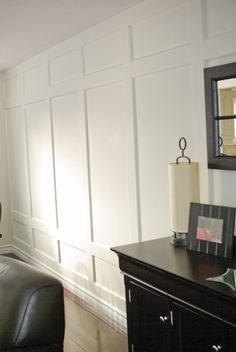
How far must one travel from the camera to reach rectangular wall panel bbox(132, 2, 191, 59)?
2637 millimetres

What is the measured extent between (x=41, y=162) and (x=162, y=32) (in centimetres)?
241

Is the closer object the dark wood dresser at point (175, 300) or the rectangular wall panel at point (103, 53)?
the dark wood dresser at point (175, 300)

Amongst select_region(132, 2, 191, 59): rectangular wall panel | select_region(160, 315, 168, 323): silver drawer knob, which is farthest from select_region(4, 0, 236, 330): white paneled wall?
select_region(160, 315, 168, 323): silver drawer knob

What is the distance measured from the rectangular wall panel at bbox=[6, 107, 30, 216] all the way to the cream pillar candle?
314 cm

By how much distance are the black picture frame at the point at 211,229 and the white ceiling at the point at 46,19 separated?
1.53 m

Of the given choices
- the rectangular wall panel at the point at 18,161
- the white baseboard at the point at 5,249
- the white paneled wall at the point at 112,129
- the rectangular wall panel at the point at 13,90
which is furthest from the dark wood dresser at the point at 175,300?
the white baseboard at the point at 5,249

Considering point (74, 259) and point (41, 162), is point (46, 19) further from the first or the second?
point (74, 259)

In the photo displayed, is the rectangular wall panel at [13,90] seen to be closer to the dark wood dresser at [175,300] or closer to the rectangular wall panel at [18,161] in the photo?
the rectangular wall panel at [18,161]

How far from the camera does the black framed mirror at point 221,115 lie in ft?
7.68

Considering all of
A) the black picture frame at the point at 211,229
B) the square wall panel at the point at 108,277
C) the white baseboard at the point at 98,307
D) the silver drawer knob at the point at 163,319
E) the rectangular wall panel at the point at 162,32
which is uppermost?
the rectangular wall panel at the point at 162,32

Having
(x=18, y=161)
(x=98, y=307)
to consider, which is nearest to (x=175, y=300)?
(x=98, y=307)

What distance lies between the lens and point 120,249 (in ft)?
7.84

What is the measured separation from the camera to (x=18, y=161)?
218 inches

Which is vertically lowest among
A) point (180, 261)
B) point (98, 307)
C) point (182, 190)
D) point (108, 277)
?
point (98, 307)
